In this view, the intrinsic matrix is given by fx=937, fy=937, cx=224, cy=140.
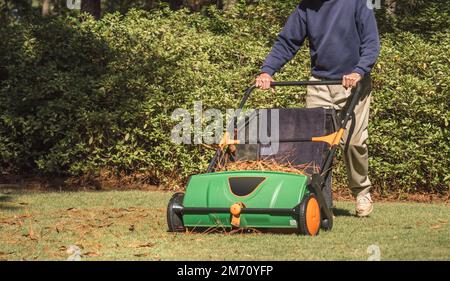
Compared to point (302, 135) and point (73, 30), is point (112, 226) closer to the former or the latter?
point (302, 135)

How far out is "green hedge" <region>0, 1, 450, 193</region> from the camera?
33.3 ft

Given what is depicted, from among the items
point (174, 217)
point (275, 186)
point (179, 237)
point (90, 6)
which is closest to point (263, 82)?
point (275, 186)

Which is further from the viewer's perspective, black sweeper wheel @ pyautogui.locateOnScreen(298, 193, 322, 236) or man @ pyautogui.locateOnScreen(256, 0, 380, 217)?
man @ pyautogui.locateOnScreen(256, 0, 380, 217)

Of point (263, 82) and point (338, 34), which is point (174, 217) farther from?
point (338, 34)

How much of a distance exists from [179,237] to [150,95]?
404 centimetres

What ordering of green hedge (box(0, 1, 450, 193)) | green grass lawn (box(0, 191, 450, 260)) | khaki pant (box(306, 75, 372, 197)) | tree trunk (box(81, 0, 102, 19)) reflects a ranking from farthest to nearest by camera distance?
tree trunk (box(81, 0, 102, 19)) → green hedge (box(0, 1, 450, 193)) → khaki pant (box(306, 75, 372, 197)) → green grass lawn (box(0, 191, 450, 260))

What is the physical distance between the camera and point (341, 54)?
25.6 ft

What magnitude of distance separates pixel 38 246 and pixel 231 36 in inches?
232

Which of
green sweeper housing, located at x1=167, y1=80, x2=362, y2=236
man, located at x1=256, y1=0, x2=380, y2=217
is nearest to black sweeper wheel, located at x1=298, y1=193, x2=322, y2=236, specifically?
green sweeper housing, located at x1=167, y1=80, x2=362, y2=236

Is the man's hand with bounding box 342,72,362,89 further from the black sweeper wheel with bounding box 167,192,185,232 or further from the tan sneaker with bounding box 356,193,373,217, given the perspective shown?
the black sweeper wheel with bounding box 167,192,185,232

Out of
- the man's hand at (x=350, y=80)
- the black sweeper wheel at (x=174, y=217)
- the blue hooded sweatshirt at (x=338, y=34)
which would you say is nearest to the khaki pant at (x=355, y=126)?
the blue hooded sweatshirt at (x=338, y=34)

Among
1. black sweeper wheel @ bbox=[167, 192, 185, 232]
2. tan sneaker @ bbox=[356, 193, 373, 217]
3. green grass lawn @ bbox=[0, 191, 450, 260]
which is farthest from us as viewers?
tan sneaker @ bbox=[356, 193, 373, 217]

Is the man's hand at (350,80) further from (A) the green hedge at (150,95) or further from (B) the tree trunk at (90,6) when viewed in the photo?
(B) the tree trunk at (90,6)

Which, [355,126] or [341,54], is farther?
[355,126]
